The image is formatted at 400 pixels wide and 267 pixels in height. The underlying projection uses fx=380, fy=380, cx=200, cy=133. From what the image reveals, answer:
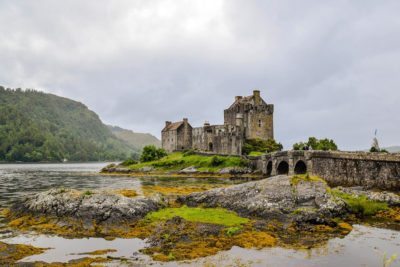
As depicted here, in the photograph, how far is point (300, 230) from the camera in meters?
22.1

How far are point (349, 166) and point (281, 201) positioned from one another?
23429mm

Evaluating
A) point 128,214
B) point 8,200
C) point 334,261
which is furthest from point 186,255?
point 8,200

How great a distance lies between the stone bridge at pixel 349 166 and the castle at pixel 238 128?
857 inches

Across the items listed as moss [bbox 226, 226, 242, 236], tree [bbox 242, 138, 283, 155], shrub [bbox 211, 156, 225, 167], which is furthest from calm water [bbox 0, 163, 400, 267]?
tree [bbox 242, 138, 283, 155]

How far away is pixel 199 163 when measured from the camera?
262 feet

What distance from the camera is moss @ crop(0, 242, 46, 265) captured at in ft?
56.0

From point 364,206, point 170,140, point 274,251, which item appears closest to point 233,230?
point 274,251

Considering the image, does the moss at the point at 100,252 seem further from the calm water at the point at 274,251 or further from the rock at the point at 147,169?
the rock at the point at 147,169

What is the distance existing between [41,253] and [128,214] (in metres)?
7.24

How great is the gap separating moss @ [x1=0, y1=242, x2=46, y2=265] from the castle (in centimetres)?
6996

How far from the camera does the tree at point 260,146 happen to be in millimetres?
89688

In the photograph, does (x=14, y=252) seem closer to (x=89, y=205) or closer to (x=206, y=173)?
(x=89, y=205)

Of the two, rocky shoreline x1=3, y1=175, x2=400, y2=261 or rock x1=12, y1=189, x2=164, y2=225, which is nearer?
rocky shoreline x1=3, y1=175, x2=400, y2=261

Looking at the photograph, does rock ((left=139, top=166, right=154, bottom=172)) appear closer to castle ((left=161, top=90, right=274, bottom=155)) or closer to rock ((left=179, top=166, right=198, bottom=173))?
rock ((left=179, top=166, right=198, bottom=173))
